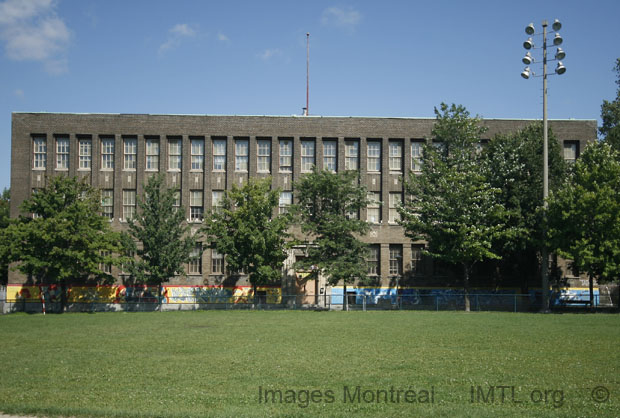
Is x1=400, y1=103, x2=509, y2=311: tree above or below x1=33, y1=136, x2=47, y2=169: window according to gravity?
below

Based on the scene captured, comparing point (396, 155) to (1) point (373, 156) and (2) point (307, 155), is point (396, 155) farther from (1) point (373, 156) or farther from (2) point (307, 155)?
(2) point (307, 155)

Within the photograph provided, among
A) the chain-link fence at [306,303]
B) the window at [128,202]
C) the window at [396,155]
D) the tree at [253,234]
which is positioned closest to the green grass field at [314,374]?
the tree at [253,234]

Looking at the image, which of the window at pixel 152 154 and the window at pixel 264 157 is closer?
the window at pixel 152 154

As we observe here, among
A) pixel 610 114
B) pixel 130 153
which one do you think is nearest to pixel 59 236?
pixel 130 153

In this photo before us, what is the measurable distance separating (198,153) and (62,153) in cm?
1123

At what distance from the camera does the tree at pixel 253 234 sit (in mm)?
41188

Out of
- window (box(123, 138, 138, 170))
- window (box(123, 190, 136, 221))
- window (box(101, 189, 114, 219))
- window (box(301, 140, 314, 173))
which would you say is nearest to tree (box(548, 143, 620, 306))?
window (box(301, 140, 314, 173))

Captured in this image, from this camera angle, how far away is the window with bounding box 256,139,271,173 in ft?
164

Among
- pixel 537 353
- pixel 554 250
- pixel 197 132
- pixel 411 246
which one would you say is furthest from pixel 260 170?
pixel 537 353

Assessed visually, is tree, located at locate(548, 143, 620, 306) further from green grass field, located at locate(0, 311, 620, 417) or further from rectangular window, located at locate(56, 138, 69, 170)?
rectangular window, located at locate(56, 138, 69, 170)

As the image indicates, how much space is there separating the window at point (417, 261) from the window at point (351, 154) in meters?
8.42

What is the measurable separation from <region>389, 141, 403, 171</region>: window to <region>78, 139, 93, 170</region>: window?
25.1 m

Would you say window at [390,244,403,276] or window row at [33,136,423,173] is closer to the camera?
window at [390,244,403,276]

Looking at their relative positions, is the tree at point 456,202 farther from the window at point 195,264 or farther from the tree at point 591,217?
the window at point 195,264
